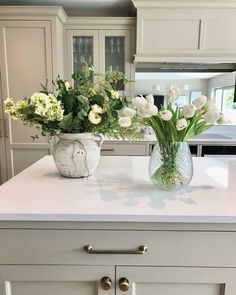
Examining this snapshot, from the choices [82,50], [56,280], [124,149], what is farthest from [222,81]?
[56,280]

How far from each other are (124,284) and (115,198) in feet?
0.98

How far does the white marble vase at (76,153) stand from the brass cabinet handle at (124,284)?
52 centimetres

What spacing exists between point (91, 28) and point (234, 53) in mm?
1673

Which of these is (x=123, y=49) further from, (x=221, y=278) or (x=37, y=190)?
(x=221, y=278)

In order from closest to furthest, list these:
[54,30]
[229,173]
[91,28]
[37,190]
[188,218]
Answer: [188,218] < [37,190] < [229,173] < [54,30] < [91,28]

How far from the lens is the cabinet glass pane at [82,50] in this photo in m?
2.89

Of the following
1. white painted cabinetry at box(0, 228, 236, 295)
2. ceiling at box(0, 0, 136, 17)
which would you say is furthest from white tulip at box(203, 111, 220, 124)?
ceiling at box(0, 0, 136, 17)

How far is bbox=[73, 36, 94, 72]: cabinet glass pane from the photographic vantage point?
9.48 feet

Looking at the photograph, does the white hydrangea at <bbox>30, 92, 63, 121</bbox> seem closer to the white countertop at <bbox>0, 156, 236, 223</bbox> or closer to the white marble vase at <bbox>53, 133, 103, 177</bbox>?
the white marble vase at <bbox>53, 133, 103, 177</bbox>

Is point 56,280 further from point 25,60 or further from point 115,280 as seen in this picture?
point 25,60

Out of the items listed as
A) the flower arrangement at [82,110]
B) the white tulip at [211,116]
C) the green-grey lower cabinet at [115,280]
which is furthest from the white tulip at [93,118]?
the green-grey lower cabinet at [115,280]

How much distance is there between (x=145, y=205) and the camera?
865mm

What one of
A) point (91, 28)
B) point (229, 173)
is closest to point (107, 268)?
point (229, 173)

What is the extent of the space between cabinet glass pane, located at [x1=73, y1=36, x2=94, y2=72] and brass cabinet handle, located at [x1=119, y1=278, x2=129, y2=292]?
2.55 m
